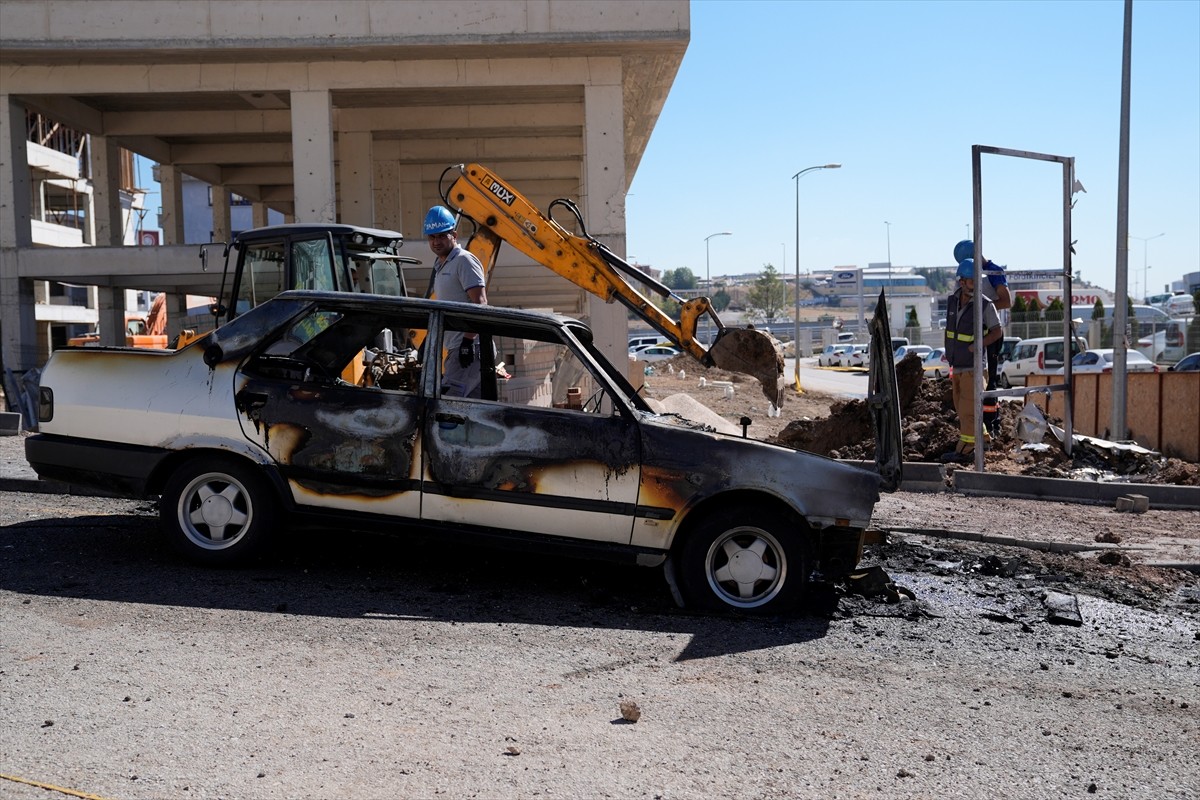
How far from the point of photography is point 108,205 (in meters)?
27.0

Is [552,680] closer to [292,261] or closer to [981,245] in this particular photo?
[292,261]

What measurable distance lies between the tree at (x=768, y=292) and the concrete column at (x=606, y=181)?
294 ft

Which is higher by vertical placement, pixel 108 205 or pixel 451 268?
pixel 108 205

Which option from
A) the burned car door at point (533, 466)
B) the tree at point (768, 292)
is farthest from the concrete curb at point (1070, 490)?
the tree at point (768, 292)

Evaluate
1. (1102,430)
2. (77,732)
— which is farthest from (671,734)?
(1102,430)

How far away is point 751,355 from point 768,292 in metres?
101

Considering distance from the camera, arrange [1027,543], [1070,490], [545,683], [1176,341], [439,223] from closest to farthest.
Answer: [545,683], [1027,543], [439,223], [1070,490], [1176,341]

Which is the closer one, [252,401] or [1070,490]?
[252,401]

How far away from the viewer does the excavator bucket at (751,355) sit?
458 inches

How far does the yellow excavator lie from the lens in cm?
1157

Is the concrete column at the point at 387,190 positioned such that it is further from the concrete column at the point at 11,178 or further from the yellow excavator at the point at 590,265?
the yellow excavator at the point at 590,265

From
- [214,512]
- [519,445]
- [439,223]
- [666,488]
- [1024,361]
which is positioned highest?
[439,223]

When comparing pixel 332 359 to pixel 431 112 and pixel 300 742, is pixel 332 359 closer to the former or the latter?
pixel 300 742

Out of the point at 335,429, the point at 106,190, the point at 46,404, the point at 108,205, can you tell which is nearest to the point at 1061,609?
the point at 335,429
